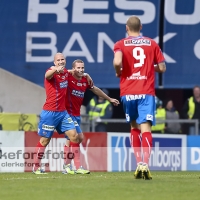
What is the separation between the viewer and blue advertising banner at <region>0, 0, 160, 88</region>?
19844mm

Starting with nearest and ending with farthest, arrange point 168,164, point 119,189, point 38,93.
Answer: point 119,189
point 168,164
point 38,93

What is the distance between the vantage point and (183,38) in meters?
20.1

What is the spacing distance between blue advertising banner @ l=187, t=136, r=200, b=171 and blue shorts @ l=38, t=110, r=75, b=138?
553 cm

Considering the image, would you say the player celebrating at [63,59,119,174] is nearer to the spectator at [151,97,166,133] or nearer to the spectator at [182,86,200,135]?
the spectator at [151,97,166,133]

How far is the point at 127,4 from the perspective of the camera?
65.8 ft

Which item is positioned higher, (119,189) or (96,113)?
(96,113)

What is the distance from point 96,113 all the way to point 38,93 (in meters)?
1.60

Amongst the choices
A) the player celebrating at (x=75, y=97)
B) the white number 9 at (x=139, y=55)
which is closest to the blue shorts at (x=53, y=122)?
the player celebrating at (x=75, y=97)

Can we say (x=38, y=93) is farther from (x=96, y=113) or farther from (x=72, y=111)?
(x=72, y=111)

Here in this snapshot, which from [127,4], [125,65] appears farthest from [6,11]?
[125,65]

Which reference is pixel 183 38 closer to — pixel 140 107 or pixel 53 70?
pixel 53 70

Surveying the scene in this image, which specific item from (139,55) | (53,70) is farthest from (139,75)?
(53,70)

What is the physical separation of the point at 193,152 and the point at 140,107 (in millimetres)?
7928

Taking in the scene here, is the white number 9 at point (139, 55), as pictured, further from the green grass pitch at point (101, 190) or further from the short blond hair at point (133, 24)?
the green grass pitch at point (101, 190)
